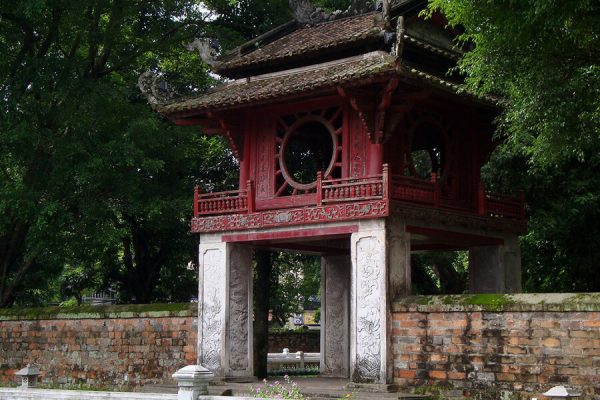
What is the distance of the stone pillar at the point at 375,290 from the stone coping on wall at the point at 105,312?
436 cm

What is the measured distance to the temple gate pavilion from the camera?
56.0 ft

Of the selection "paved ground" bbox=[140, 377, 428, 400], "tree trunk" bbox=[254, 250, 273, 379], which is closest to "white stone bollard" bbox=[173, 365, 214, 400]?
"paved ground" bbox=[140, 377, 428, 400]

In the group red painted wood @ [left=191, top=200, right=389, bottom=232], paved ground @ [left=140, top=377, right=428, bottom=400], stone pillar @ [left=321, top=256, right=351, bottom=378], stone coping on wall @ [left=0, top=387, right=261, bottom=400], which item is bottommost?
paved ground @ [left=140, top=377, right=428, bottom=400]

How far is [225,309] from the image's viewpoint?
19141 millimetres

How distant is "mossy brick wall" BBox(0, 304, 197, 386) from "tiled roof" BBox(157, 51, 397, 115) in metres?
4.40

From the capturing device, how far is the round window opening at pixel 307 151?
748 inches

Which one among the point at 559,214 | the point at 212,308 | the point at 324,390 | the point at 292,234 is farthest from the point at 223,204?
the point at 559,214

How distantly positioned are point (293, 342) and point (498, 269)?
15232 millimetres

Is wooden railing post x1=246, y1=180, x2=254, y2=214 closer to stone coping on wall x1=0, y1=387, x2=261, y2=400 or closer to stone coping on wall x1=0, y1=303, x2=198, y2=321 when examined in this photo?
stone coping on wall x1=0, y1=303, x2=198, y2=321

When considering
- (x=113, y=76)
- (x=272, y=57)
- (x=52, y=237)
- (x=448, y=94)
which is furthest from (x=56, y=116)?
(x=448, y=94)

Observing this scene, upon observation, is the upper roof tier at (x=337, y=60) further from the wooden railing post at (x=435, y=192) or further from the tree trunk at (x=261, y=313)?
the tree trunk at (x=261, y=313)

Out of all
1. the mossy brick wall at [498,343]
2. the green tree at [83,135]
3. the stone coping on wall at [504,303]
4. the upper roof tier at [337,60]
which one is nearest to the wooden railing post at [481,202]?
the upper roof tier at [337,60]

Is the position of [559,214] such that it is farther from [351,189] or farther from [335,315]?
[351,189]

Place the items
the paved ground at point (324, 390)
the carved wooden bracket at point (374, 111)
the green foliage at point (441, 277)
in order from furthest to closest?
the green foliage at point (441, 277) < the carved wooden bracket at point (374, 111) < the paved ground at point (324, 390)
